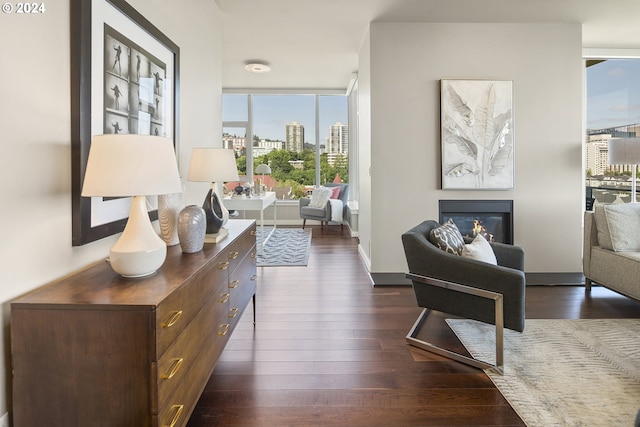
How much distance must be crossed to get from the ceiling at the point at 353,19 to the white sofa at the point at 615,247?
6.57ft

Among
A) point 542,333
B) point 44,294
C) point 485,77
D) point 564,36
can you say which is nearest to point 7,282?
point 44,294

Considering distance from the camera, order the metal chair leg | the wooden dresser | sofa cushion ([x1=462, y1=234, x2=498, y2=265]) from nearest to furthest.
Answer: the wooden dresser < the metal chair leg < sofa cushion ([x1=462, y1=234, x2=498, y2=265])

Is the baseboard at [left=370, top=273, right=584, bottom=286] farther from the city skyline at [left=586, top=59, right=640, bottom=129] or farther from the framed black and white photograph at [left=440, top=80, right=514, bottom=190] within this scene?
the city skyline at [left=586, top=59, right=640, bottom=129]

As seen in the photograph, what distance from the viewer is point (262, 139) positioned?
8.77 meters

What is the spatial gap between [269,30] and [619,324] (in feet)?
14.4

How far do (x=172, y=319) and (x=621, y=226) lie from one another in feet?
12.8

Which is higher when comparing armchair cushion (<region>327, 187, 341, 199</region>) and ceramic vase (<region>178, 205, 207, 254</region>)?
armchair cushion (<region>327, 187, 341, 199</region>)

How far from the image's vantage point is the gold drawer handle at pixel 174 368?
1.30 metres

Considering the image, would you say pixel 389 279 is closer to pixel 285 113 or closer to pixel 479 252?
pixel 479 252

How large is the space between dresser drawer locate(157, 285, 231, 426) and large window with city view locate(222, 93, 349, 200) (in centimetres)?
679

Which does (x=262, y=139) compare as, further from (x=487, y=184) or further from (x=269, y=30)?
(x=487, y=184)

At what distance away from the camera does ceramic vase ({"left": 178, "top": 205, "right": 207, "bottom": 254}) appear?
6.34ft

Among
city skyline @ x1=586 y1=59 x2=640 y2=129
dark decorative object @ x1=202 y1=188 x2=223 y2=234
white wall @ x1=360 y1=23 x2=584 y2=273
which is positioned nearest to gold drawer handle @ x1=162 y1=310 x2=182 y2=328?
dark decorative object @ x1=202 y1=188 x2=223 y2=234

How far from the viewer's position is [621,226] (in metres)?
3.58
